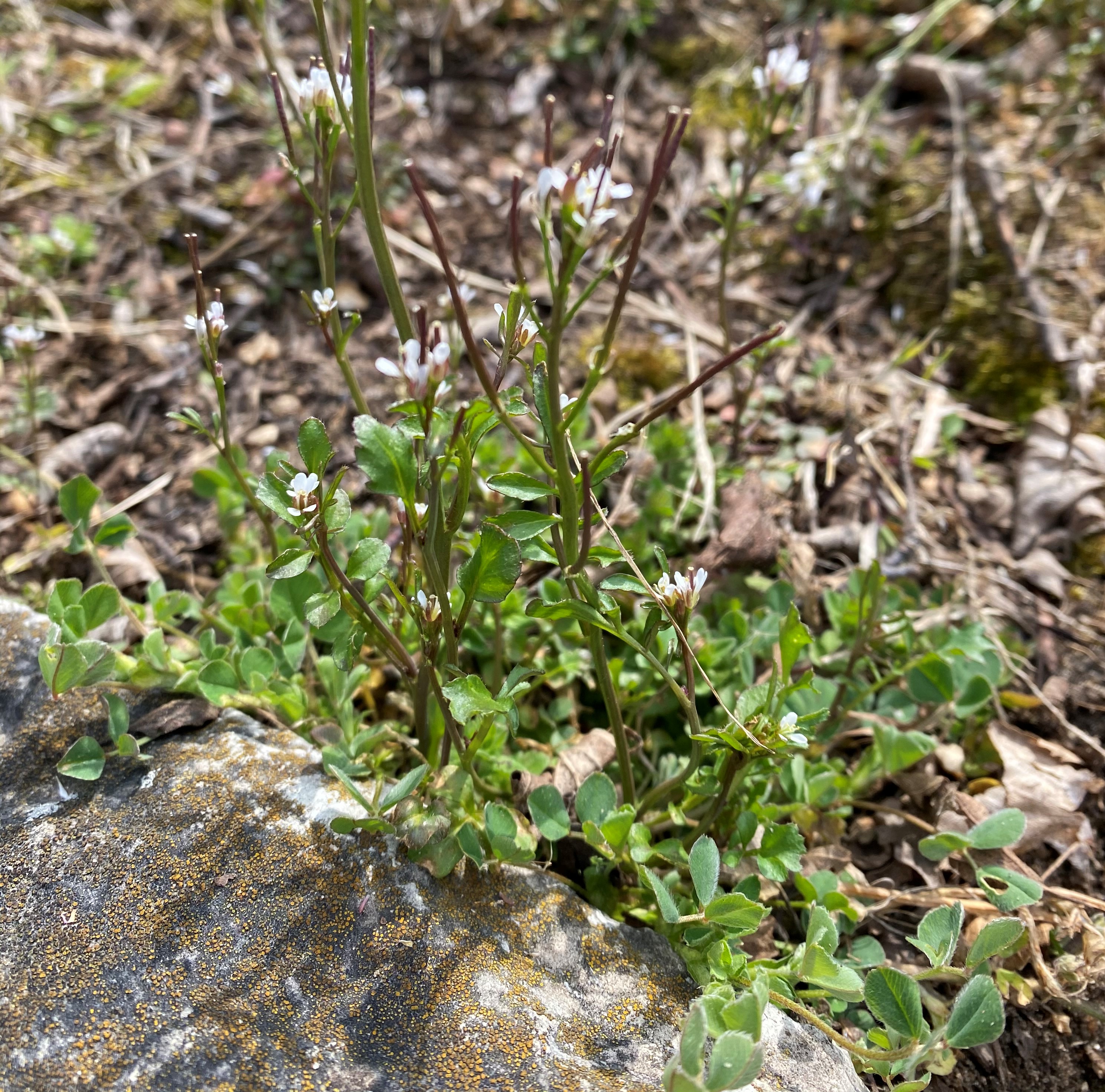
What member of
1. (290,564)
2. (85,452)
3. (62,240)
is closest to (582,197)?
(290,564)

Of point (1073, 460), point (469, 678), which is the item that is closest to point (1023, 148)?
point (1073, 460)

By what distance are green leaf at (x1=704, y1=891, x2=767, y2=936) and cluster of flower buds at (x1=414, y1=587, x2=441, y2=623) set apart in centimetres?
68

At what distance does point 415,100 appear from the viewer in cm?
389

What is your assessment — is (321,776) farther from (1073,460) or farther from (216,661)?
(1073,460)

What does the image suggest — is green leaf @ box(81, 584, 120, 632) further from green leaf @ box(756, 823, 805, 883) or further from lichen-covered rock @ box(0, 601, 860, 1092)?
green leaf @ box(756, 823, 805, 883)

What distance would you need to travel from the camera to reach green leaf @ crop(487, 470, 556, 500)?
1385 millimetres

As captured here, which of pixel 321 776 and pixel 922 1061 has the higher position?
pixel 321 776

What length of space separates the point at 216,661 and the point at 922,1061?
4.92 feet

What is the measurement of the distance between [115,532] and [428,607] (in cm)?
113

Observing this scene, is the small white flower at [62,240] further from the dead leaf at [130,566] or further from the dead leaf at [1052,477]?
the dead leaf at [1052,477]

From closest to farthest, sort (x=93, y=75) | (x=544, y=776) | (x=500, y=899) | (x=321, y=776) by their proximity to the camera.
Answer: (x=500, y=899), (x=321, y=776), (x=544, y=776), (x=93, y=75)

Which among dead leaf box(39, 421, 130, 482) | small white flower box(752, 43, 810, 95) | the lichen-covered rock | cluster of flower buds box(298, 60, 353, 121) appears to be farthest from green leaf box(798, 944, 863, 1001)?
dead leaf box(39, 421, 130, 482)

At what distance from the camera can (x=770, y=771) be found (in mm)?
1695

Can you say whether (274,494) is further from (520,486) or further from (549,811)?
(549,811)
